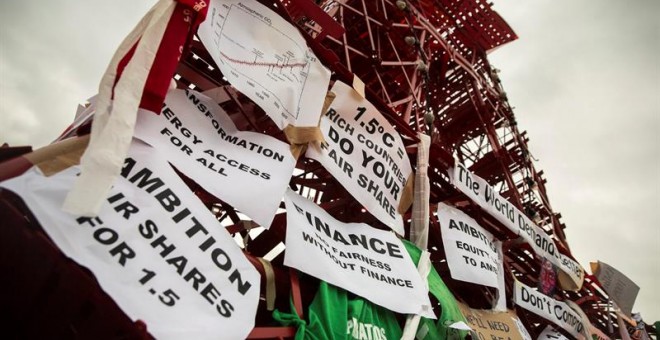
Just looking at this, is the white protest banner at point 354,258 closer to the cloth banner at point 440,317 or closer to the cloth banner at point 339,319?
the cloth banner at point 339,319

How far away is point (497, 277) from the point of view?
6469mm

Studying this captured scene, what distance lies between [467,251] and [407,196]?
131 centimetres

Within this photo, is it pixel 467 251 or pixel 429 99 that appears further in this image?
pixel 429 99

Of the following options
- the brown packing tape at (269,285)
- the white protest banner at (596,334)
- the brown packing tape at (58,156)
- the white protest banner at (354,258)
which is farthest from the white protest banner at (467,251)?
the brown packing tape at (58,156)

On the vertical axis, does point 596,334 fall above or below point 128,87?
above

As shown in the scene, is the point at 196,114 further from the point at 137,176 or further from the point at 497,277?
the point at 497,277

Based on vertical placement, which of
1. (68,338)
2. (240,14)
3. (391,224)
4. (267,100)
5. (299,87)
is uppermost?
(240,14)

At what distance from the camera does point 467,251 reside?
235 inches

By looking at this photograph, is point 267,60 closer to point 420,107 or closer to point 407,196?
point 407,196

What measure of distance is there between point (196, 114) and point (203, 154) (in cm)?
58

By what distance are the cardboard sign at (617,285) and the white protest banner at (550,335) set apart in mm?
2336

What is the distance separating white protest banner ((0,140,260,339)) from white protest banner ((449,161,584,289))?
4348 mm

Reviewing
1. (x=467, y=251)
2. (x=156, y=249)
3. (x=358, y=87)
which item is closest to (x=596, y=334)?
(x=467, y=251)

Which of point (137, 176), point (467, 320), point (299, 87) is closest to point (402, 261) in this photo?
point (467, 320)
